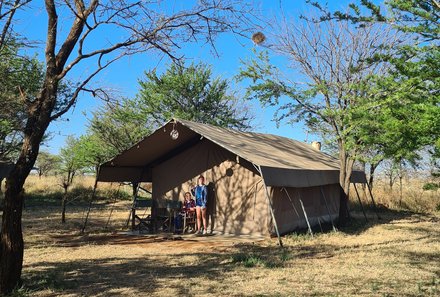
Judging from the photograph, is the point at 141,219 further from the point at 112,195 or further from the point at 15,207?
the point at 112,195

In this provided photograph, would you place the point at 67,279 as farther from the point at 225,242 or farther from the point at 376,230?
the point at 376,230

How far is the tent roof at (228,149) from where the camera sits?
421 inches

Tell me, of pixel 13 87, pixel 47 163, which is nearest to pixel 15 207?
pixel 13 87

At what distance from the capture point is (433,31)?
7.31 meters

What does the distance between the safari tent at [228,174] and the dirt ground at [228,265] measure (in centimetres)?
82

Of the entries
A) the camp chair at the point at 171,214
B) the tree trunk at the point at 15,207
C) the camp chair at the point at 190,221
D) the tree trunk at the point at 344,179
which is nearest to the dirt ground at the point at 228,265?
the tree trunk at the point at 15,207

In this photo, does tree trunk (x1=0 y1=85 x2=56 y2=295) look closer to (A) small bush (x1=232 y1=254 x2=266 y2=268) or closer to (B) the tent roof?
(A) small bush (x1=232 y1=254 x2=266 y2=268)

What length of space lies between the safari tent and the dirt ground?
82cm

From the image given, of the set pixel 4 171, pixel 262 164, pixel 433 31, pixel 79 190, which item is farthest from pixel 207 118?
pixel 433 31

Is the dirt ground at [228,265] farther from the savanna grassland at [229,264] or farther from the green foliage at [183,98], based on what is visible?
the green foliage at [183,98]

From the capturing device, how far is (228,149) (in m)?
10.7

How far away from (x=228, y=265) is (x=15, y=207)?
12.4 ft

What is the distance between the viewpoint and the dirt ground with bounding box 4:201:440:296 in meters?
6.09

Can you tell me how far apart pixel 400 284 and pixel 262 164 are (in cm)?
424
